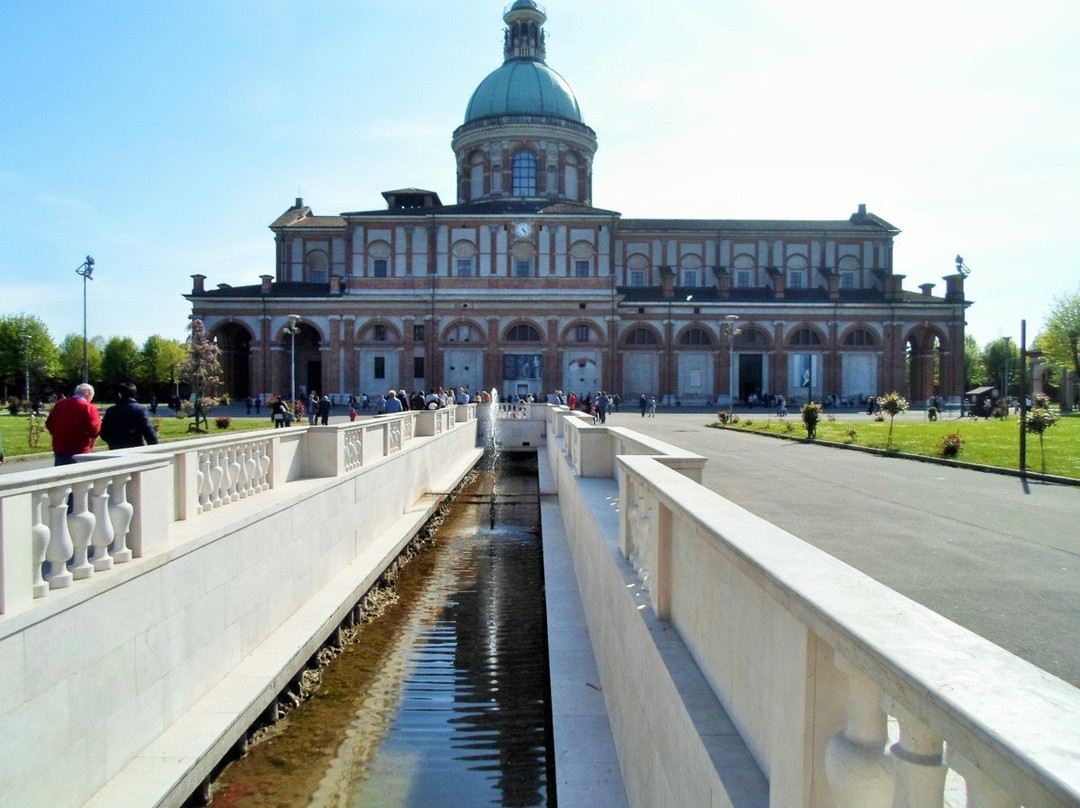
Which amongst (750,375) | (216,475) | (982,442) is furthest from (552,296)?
(216,475)

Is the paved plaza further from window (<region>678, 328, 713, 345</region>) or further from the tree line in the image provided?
the tree line

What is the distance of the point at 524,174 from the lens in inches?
2400

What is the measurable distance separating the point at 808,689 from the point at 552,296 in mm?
55388

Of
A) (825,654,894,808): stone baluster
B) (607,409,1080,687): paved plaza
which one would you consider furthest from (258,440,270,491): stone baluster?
(825,654,894,808): stone baluster

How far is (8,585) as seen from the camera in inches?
169

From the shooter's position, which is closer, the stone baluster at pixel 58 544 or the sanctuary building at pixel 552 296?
the stone baluster at pixel 58 544

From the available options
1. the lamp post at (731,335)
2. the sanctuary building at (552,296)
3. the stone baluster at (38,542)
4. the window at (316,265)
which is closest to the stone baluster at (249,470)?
the stone baluster at (38,542)

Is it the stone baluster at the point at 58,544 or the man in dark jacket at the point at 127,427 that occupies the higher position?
the man in dark jacket at the point at 127,427

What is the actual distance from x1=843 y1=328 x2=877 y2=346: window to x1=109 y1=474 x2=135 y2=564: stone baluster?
60928mm

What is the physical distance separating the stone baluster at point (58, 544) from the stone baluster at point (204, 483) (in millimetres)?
2819

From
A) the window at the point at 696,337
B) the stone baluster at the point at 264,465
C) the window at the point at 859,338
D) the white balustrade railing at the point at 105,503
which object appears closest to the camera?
the white balustrade railing at the point at 105,503

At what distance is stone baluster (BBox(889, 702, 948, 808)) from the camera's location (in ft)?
5.26

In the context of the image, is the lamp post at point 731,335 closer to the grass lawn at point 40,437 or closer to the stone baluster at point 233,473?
the grass lawn at point 40,437

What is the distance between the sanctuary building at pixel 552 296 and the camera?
5709 centimetres
